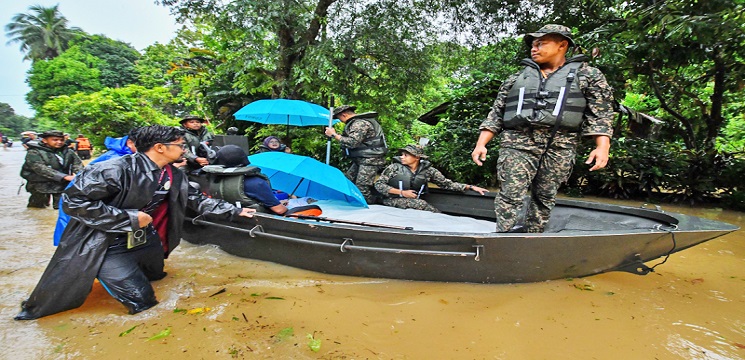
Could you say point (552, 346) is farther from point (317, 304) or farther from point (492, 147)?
point (492, 147)

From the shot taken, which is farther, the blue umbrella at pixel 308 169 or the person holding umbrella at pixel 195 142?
the person holding umbrella at pixel 195 142

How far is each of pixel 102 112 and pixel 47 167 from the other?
685 cm

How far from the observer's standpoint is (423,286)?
3.03 meters

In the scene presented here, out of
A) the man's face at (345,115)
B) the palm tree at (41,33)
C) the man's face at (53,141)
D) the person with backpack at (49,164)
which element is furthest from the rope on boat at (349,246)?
the palm tree at (41,33)

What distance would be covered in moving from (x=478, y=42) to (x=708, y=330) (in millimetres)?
7705

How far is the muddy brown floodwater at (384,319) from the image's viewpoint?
221 cm

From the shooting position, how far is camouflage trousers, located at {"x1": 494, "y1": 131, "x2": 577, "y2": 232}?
9.67ft

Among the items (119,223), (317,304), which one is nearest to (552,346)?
(317,304)

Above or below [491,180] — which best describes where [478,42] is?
above

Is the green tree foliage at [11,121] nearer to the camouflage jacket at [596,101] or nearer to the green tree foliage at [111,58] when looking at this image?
the green tree foliage at [111,58]

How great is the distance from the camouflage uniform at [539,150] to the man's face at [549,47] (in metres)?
0.21

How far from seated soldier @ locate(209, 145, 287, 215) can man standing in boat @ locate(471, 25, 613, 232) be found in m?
1.97

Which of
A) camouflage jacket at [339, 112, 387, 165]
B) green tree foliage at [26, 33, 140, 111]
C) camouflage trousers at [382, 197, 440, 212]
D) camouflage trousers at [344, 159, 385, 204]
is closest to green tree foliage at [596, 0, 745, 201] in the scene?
camouflage trousers at [382, 197, 440, 212]

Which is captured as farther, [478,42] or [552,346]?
[478,42]
